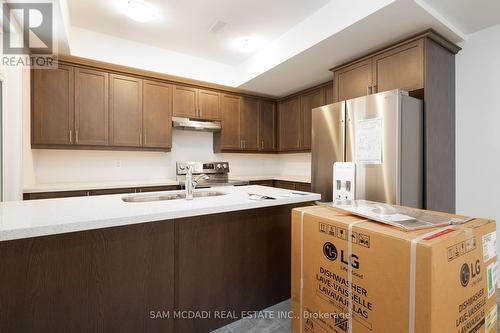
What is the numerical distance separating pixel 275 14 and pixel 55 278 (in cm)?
283

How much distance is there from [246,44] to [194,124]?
135cm

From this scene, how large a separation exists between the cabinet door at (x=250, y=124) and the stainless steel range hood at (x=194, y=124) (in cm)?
50

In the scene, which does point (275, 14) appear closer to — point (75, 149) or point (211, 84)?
point (211, 84)

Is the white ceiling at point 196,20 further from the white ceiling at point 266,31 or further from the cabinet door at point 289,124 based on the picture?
the cabinet door at point 289,124

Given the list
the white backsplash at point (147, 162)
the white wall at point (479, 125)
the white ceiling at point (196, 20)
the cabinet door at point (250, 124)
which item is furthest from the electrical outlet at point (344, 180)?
the cabinet door at point (250, 124)

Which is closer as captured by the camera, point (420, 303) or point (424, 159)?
point (420, 303)

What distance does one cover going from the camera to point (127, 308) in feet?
4.39

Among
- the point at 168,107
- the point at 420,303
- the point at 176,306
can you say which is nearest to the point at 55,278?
the point at 176,306

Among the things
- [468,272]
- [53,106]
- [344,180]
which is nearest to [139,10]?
[53,106]

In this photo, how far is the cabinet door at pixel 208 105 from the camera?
3814mm

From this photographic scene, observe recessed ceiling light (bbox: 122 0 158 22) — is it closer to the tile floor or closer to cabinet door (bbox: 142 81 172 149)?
cabinet door (bbox: 142 81 172 149)

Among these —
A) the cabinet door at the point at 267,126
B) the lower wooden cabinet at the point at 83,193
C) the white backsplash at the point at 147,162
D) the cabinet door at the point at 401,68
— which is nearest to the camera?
the cabinet door at the point at 401,68

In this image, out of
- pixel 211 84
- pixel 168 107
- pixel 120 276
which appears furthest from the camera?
pixel 211 84

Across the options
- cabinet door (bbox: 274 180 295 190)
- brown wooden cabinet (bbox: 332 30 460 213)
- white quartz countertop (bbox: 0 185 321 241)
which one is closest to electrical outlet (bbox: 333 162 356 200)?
brown wooden cabinet (bbox: 332 30 460 213)
